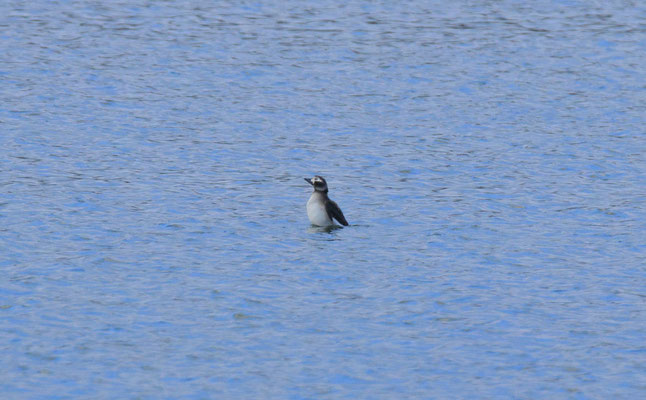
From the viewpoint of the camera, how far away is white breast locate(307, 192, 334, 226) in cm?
2283

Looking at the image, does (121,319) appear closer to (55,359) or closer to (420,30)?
(55,359)

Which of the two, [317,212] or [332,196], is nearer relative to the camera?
[317,212]

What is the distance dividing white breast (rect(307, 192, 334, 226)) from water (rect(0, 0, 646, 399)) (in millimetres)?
337

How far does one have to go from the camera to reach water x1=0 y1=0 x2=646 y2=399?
53.7 feet

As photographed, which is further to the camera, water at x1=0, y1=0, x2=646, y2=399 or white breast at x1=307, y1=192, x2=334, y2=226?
white breast at x1=307, y1=192, x2=334, y2=226

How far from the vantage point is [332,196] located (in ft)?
83.5

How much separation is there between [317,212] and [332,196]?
8.62 ft

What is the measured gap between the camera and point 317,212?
22859 mm

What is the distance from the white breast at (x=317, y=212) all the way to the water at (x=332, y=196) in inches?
13.3

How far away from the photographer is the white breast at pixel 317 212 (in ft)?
74.9

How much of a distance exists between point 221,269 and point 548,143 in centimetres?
1225

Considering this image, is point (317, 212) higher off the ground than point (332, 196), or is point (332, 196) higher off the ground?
point (317, 212)

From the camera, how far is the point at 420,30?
44.1m

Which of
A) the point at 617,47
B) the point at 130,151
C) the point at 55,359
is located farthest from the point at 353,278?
the point at 617,47
